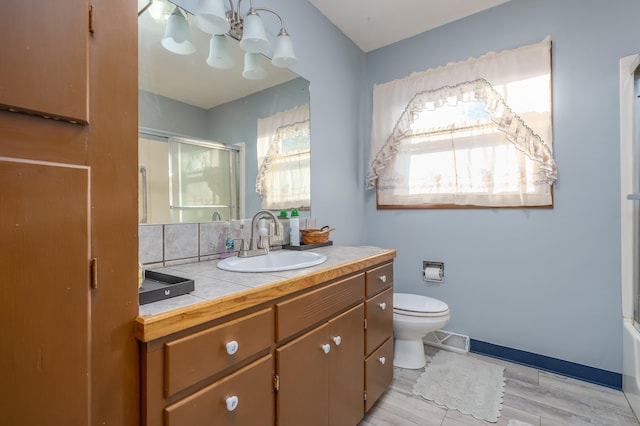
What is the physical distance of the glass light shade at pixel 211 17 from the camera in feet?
4.25

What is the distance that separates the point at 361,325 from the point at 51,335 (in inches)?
46.0

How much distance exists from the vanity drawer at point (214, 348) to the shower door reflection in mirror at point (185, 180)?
26.0 inches

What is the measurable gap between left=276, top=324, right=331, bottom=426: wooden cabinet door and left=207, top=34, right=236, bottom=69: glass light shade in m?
1.32

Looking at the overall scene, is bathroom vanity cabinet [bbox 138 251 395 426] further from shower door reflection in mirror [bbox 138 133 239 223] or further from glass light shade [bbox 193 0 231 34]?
glass light shade [bbox 193 0 231 34]

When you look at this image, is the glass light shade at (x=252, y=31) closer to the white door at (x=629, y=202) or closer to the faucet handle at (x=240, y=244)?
the faucet handle at (x=240, y=244)

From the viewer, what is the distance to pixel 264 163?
179 centimetres

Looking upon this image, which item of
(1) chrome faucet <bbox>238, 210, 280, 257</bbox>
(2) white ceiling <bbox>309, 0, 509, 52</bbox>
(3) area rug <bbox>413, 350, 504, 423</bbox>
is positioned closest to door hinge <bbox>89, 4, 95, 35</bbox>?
(1) chrome faucet <bbox>238, 210, 280, 257</bbox>

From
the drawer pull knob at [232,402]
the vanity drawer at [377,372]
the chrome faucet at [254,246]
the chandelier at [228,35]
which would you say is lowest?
the vanity drawer at [377,372]

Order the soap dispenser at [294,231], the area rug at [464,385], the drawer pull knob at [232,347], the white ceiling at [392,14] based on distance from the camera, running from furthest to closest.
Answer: the white ceiling at [392,14]
the soap dispenser at [294,231]
the area rug at [464,385]
the drawer pull knob at [232,347]

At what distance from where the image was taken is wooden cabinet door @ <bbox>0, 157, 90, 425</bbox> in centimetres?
49

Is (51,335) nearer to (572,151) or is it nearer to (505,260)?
(505,260)

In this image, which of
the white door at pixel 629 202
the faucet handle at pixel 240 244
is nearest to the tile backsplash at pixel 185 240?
the faucet handle at pixel 240 244

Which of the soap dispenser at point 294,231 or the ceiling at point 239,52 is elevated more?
the ceiling at point 239,52

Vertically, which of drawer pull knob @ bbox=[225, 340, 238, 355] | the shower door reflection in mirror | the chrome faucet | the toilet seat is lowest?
the toilet seat
